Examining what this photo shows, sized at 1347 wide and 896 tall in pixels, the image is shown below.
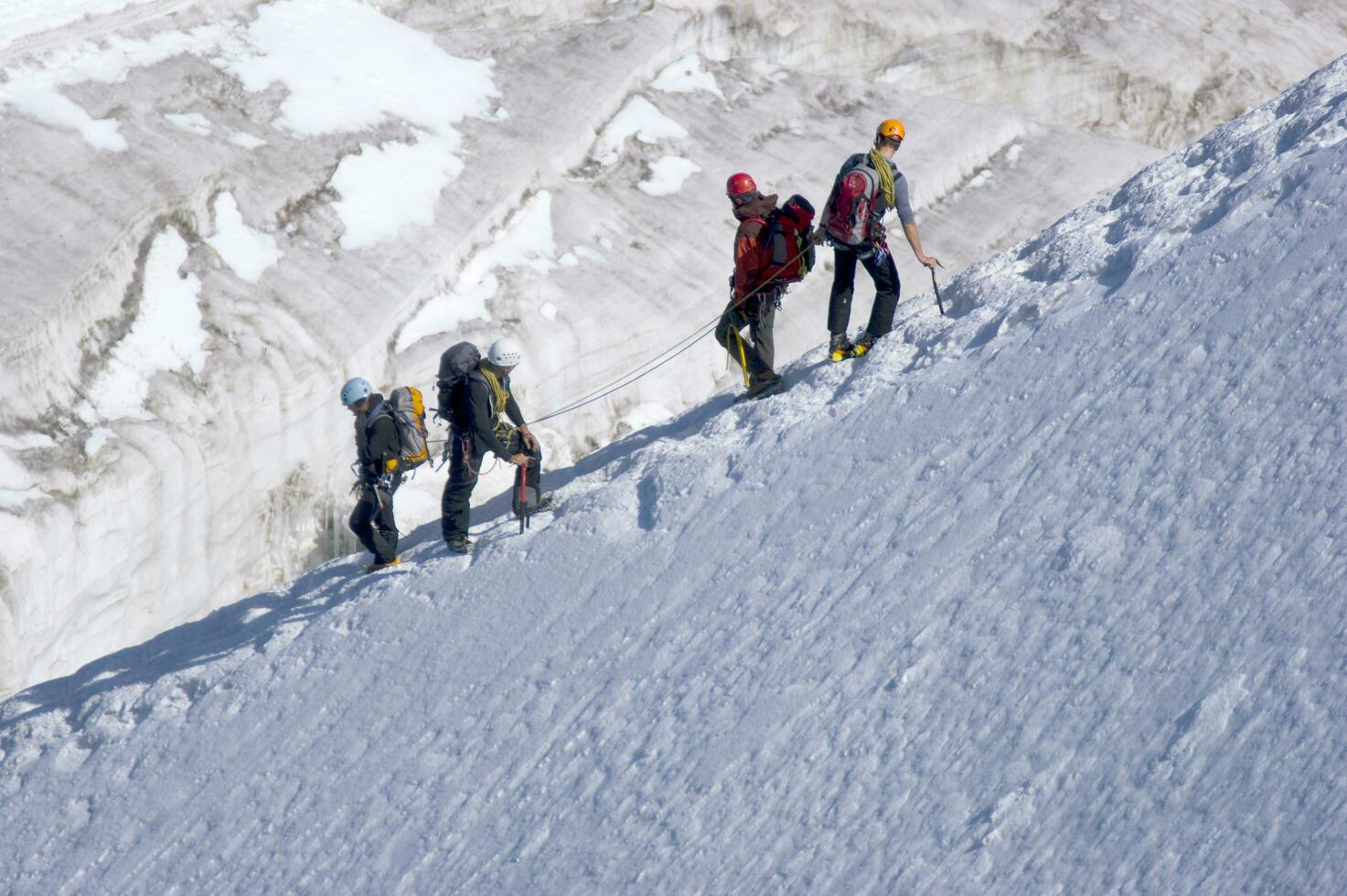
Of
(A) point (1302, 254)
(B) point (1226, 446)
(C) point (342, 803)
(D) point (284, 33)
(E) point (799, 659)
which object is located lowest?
(C) point (342, 803)

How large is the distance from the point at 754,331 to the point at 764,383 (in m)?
0.44

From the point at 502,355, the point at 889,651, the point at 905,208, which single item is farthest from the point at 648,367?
the point at 889,651

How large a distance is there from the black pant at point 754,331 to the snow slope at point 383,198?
15.0 ft

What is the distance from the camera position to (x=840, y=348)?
32.1 feet

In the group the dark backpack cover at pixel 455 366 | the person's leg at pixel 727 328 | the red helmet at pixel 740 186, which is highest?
the red helmet at pixel 740 186

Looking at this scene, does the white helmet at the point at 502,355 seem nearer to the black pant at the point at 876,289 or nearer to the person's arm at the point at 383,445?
the person's arm at the point at 383,445

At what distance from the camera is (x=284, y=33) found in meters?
15.9

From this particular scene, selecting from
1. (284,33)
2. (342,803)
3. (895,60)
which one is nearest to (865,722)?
(342,803)

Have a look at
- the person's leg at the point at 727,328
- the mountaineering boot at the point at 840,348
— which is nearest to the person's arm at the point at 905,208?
the mountaineering boot at the point at 840,348

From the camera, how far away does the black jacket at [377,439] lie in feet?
31.0

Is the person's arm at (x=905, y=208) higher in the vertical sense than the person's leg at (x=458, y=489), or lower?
higher

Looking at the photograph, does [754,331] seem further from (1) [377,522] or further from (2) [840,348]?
(1) [377,522]

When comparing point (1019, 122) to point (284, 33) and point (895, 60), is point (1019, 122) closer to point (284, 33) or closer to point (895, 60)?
point (895, 60)

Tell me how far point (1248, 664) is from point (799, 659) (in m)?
2.42
